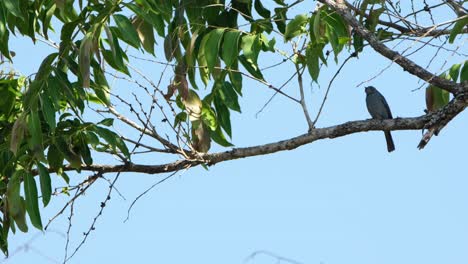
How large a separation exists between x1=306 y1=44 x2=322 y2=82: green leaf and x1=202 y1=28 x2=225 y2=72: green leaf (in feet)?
1.44

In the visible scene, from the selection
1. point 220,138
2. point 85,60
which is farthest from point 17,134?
point 220,138

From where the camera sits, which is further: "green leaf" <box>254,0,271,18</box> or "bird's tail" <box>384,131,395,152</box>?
"bird's tail" <box>384,131,395,152</box>

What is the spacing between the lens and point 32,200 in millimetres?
4719

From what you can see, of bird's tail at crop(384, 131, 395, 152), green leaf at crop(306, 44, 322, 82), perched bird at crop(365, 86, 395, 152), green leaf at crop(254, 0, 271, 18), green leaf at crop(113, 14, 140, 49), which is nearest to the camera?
green leaf at crop(113, 14, 140, 49)

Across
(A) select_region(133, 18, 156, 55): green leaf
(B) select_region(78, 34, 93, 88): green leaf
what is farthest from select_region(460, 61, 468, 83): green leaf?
(B) select_region(78, 34, 93, 88): green leaf

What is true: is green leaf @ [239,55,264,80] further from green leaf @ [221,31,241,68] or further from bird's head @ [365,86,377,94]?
bird's head @ [365,86,377,94]

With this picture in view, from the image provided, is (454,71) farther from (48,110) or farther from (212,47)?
(48,110)

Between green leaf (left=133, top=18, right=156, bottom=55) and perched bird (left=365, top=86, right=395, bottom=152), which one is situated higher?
perched bird (left=365, top=86, right=395, bottom=152)

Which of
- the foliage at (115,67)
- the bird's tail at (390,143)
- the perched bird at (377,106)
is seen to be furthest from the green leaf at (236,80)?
the perched bird at (377,106)

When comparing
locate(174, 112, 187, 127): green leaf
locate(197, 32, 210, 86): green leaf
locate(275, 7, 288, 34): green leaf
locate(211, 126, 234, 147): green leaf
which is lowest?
locate(211, 126, 234, 147): green leaf

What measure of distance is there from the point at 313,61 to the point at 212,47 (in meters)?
0.50

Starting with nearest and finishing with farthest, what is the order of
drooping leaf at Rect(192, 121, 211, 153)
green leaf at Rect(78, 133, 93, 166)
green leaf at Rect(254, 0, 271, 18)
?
drooping leaf at Rect(192, 121, 211, 153)
green leaf at Rect(78, 133, 93, 166)
green leaf at Rect(254, 0, 271, 18)

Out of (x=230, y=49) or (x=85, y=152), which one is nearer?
(x=230, y=49)

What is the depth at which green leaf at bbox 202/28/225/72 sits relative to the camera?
4.63m
